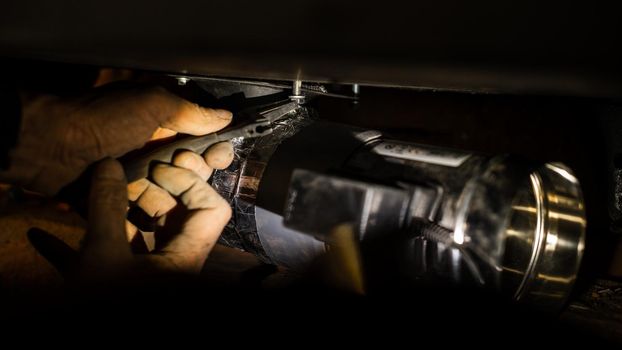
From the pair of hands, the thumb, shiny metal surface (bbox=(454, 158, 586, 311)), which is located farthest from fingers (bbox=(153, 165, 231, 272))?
shiny metal surface (bbox=(454, 158, 586, 311))

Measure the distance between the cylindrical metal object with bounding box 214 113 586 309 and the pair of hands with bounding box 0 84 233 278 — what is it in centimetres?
12

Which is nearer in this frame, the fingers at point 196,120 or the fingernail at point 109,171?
the fingernail at point 109,171

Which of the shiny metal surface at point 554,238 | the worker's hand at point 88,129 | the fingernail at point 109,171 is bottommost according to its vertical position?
the shiny metal surface at point 554,238

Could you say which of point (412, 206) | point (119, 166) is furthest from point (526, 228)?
point (119, 166)

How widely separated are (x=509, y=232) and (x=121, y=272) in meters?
1.02

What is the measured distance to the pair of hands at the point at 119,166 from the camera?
0.88m

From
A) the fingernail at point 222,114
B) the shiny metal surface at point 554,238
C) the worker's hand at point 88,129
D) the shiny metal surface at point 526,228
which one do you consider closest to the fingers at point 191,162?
the worker's hand at point 88,129

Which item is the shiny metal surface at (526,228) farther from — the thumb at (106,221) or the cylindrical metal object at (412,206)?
the thumb at (106,221)

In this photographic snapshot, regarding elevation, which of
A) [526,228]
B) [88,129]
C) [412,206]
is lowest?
[526,228]

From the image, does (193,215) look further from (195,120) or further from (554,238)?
(554,238)

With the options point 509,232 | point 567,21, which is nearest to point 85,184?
point 567,21

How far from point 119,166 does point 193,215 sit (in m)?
0.21

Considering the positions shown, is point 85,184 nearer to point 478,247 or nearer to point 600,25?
point 478,247

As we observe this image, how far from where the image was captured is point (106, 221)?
2.89ft
